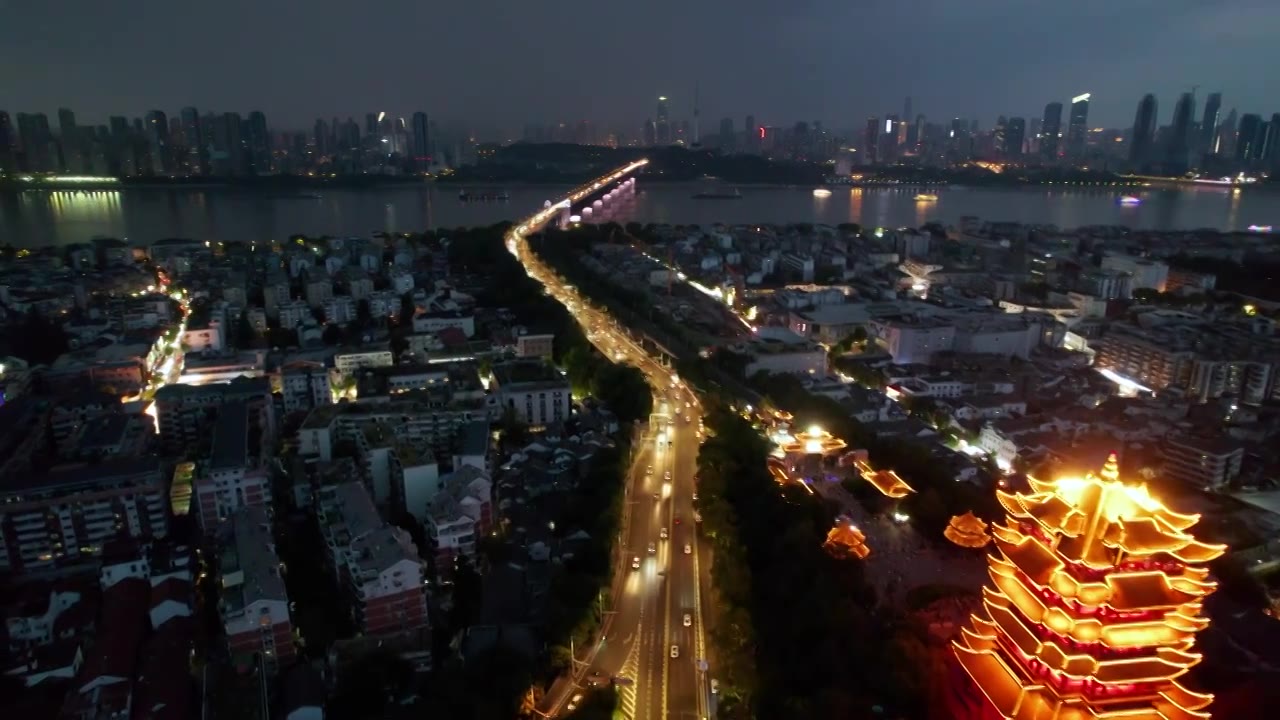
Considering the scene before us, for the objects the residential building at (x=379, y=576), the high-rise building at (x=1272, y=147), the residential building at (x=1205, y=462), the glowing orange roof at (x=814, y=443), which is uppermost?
the high-rise building at (x=1272, y=147)

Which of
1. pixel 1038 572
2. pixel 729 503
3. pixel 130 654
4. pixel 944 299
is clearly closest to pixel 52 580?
pixel 130 654

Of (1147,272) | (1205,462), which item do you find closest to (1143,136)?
(1147,272)

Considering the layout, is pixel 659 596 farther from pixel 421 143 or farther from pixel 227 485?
pixel 421 143

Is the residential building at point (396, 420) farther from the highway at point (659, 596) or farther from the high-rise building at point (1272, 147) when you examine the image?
the high-rise building at point (1272, 147)

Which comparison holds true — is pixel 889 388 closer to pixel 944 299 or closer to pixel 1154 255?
pixel 944 299

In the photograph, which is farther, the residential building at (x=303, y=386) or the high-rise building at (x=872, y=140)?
the high-rise building at (x=872, y=140)

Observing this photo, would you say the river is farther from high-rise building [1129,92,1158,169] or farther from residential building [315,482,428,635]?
residential building [315,482,428,635]

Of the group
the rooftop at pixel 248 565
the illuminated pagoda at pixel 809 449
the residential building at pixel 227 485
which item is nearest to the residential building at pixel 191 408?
the residential building at pixel 227 485
